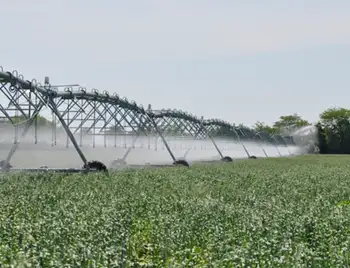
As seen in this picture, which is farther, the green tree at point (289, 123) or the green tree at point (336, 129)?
the green tree at point (289, 123)

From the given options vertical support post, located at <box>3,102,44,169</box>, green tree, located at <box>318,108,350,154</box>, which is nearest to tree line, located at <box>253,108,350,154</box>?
green tree, located at <box>318,108,350,154</box>

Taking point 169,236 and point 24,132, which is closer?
point 169,236

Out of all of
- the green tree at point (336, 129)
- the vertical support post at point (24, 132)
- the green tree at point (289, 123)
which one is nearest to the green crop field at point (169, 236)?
the vertical support post at point (24, 132)

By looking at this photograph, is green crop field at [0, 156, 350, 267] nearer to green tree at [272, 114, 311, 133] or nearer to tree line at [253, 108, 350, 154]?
tree line at [253, 108, 350, 154]

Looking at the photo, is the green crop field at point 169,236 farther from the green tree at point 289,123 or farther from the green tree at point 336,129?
the green tree at point 289,123

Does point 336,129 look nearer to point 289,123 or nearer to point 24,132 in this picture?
point 289,123

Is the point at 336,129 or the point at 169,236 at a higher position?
the point at 336,129

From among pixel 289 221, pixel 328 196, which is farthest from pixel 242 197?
pixel 289 221

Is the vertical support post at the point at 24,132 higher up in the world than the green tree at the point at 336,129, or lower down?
lower down

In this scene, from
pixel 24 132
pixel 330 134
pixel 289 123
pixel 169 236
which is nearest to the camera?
pixel 169 236

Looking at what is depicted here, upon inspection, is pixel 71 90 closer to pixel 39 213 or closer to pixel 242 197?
pixel 242 197

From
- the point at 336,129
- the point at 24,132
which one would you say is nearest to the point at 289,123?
the point at 336,129

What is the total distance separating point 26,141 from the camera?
99.9 feet

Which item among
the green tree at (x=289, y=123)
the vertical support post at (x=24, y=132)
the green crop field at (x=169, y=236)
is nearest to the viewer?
the green crop field at (x=169, y=236)
